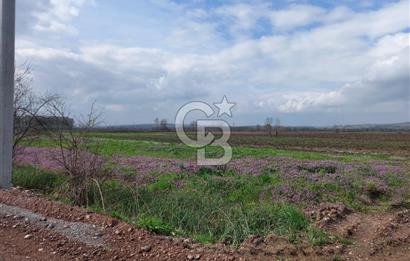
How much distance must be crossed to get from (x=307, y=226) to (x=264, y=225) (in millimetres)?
830

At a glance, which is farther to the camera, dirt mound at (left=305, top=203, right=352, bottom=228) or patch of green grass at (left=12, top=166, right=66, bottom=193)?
patch of green grass at (left=12, top=166, right=66, bottom=193)

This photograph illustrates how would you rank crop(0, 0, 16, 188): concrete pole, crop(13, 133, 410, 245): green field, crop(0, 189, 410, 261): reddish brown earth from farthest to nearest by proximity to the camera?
1. crop(0, 0, 16, 188): concrete pole
2. crop(13, 133, 410, 245): green field
3. crop(0, 189, 410, 261): reddish brown earth

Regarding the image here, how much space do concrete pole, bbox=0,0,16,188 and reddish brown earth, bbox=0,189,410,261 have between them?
83cm

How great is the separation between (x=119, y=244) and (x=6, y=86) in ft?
16.0

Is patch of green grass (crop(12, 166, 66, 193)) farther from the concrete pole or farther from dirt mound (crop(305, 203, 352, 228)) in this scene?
dirt mound (crop(305, 203, 352, 228))

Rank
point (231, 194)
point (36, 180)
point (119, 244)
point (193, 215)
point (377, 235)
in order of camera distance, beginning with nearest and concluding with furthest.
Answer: point (119, 244) → point (377, 235) → point (193, 215) → point (36, 180) → point (231, 194)

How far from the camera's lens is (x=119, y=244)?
232 inches

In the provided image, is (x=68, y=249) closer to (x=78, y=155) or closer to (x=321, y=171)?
(x=78, y=155)

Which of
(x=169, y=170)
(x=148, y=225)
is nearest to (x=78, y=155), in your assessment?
(x=148, y=225)

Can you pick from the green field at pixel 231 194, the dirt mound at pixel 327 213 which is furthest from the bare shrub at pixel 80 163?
the dirt mound at pixel 327 213

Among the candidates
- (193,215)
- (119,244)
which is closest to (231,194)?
(193,215)

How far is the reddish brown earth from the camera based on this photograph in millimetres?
5613

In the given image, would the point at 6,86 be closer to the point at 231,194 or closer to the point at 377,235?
the point at 231,194

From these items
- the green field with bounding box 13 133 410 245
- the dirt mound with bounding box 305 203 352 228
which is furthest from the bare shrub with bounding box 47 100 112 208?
the dirt mound with bounding box 305 203 352 228
